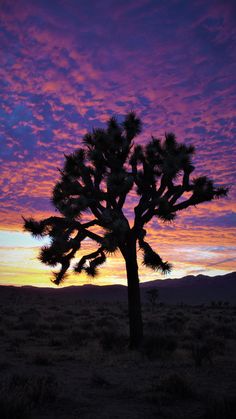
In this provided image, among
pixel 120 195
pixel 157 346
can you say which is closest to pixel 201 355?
pixel 157 346

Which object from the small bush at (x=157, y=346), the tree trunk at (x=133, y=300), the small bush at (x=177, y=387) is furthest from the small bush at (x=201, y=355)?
the small bush at (x=177, y=387)

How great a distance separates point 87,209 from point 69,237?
106 centimetres

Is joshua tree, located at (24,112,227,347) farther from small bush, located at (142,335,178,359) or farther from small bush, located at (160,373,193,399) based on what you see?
small bush, located at (160,373,193,399)

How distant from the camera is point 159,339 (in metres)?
11.8

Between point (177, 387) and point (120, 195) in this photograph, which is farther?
point (120, 195)

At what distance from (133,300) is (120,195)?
3.43 m

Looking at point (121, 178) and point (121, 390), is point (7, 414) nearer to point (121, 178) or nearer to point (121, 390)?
point (121, 390)

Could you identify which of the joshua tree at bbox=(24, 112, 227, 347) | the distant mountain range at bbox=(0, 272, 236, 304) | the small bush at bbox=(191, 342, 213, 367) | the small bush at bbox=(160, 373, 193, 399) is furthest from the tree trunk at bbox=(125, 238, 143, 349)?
the distant mountain range at bbox=(0, 272, 236, 304)

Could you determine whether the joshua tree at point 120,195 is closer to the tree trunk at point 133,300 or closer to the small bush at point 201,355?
the tree trunk at point 133,300

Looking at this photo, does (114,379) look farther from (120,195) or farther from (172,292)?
(172,292)

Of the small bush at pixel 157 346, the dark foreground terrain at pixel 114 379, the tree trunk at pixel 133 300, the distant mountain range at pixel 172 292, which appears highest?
the distant mountain range at pixel 172 292

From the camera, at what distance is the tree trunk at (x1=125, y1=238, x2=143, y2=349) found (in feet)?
40.6

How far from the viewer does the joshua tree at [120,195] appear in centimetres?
1214

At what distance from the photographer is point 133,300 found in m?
12.6
